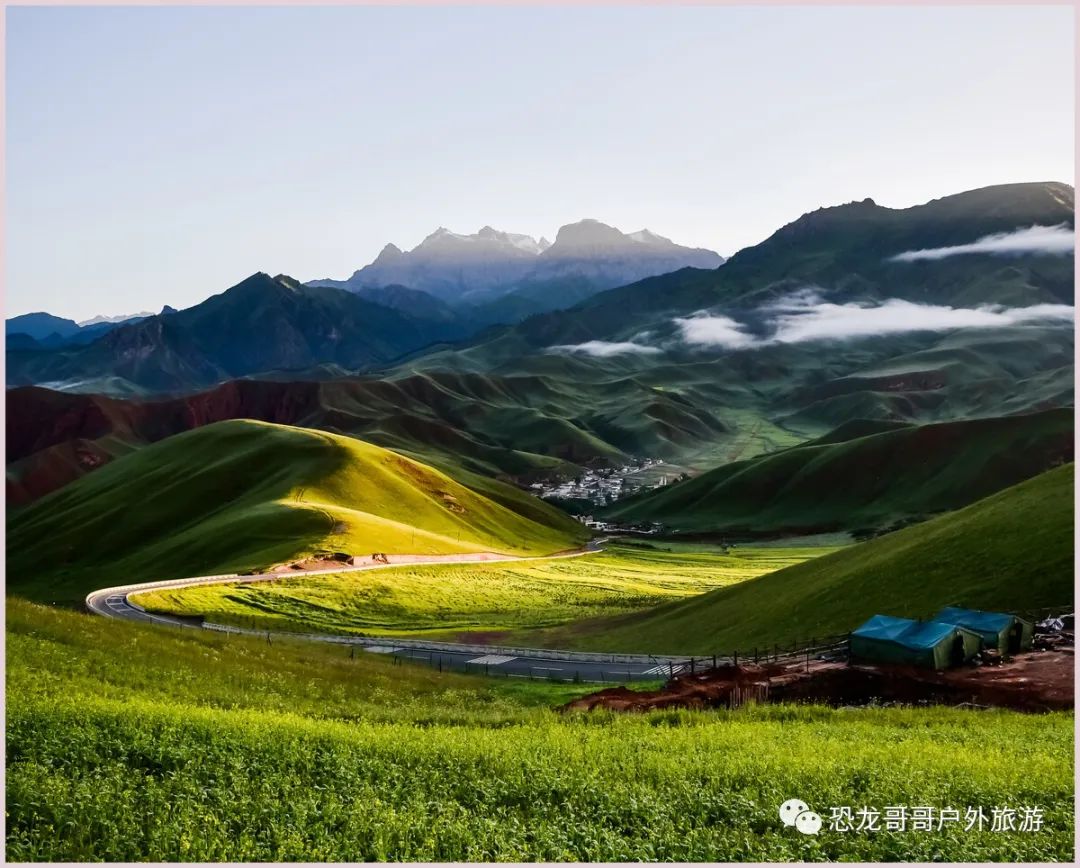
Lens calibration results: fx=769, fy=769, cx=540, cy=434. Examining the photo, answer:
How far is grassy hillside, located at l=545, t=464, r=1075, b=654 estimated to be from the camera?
5100 centimetres

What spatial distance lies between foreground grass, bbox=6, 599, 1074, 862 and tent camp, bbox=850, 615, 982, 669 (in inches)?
415

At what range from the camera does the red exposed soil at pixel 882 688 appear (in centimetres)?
3650

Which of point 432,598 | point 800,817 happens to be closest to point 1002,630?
point 800,817

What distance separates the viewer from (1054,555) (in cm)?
5144

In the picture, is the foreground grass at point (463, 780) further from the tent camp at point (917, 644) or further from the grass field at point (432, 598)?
the grass field at point (432, 598)

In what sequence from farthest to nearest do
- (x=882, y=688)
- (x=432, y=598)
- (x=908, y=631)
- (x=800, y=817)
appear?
(x=432, y=598) → (x=908, y=631) → (x=882, y=688) → (x=800, y=817)

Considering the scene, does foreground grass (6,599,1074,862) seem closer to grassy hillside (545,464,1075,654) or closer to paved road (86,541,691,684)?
grassy hillside (545,464,1075,654)

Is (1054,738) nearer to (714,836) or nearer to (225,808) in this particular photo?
(714,836)

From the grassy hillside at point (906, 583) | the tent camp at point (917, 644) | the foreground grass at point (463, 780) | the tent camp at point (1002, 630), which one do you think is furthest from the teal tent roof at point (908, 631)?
the foreground grass at point (463, 780)

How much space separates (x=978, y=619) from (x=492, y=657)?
3778 cm

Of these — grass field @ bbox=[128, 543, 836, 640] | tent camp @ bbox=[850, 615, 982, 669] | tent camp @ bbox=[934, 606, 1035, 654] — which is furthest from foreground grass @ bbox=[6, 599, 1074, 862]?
grass field @ bbox=[128, 543, 836, 640]

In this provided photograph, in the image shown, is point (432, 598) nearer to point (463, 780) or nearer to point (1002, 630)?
point (1002, 630)

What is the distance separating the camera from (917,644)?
42.6m

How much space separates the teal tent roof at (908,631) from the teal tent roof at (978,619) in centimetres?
133
